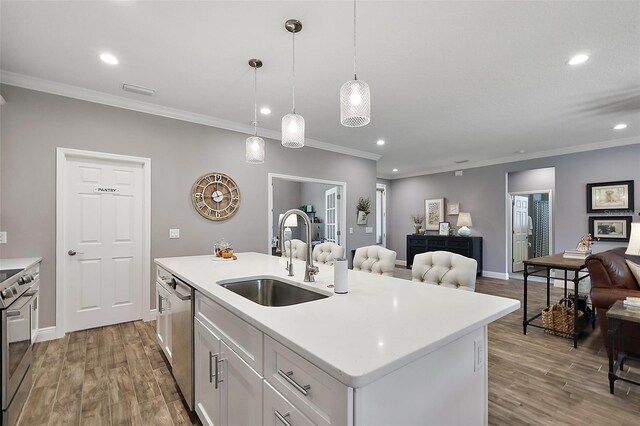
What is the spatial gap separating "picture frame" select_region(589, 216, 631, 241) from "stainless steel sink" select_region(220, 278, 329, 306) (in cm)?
589

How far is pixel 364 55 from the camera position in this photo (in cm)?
251

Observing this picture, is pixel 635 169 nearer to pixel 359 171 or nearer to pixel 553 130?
pixel 553 130

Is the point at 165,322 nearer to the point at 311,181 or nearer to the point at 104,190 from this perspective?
the point at 104,190

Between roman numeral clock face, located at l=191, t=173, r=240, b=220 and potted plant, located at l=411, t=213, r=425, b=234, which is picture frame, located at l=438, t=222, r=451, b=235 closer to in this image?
potted plant, located at l=411, t=213, r=425, b=234

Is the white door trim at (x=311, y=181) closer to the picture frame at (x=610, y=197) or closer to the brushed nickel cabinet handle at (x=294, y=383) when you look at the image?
the brushed nickel cabinet handle at (x=294, y=383)

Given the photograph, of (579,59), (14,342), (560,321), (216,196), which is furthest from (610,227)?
(14,342)

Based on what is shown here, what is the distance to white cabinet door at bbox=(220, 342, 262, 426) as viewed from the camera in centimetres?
112

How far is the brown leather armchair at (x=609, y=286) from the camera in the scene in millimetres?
2522

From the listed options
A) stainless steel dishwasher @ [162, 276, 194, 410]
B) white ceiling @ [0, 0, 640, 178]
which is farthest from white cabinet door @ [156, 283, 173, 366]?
white ceiling @ [0, 0, 640, 178]

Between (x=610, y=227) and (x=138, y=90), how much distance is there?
723 centimetres

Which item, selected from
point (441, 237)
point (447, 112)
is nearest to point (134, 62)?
point (447, 112)

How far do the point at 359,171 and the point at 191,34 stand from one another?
13.4 feet

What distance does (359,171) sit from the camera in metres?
5.91

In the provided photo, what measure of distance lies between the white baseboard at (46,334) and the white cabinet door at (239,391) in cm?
281
